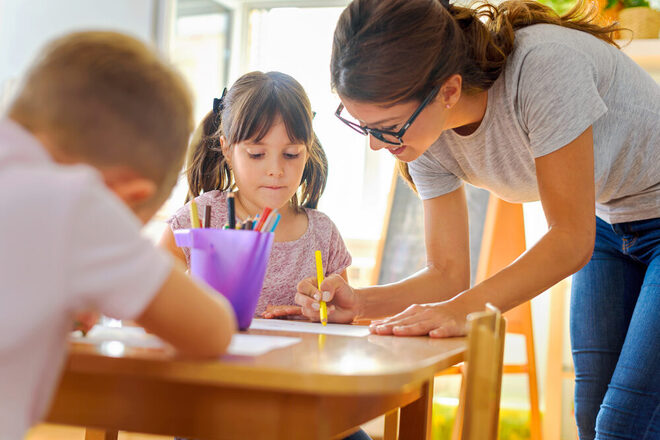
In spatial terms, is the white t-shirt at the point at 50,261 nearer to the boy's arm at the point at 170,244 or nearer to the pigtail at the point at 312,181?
the boy's arm at the point at 170,244

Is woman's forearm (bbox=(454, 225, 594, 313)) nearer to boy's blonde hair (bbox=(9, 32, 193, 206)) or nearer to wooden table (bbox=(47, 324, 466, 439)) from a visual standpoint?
wooden table (bbox=(47, 324, 466, 439))

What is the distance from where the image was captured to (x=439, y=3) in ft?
3.84

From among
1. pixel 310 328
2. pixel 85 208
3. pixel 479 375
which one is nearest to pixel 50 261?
pixel 85 208

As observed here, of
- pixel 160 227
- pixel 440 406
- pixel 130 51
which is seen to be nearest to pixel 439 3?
pixel 130 51

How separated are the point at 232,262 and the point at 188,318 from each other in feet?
1.11

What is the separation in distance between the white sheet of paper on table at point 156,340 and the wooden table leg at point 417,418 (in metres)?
0.34

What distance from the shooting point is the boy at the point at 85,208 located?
18.7 inches

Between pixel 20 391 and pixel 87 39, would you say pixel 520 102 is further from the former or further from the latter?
pixel 20 391

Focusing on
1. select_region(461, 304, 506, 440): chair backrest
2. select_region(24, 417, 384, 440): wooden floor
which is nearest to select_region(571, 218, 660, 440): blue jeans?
select_region(461, 304, 506, 440): chair backrest

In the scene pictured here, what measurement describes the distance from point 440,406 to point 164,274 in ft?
8.00

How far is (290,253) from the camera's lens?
138cm

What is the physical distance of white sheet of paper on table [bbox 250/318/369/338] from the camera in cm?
97

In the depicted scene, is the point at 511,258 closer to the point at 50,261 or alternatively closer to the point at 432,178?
the point at 432,178

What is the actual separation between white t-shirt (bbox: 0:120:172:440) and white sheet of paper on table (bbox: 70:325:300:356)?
0.56 ft
